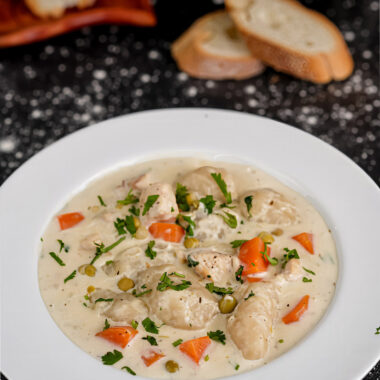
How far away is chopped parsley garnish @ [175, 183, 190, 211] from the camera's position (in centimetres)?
384

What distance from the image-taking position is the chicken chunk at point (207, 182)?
3.87 metres

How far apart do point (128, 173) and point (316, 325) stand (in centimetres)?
169

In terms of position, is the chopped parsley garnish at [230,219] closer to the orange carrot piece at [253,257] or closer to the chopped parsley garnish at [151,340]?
the orange carrot piece at [253,257]

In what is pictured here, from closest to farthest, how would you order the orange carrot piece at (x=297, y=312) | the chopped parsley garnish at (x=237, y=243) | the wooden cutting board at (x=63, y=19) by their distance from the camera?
the orange carrot piece at (x=297, y=312) → the chopped parsley garnish at (x=237, y=243) → the wooden cutting board at (x=63, y=19)

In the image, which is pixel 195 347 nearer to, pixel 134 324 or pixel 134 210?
pixel 134 324

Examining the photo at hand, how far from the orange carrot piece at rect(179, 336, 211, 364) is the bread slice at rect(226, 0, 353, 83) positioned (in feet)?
9.56

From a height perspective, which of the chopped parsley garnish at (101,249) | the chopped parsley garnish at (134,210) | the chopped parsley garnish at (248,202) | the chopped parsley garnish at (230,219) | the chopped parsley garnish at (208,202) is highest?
the chopped parsley garnish at (248,202)

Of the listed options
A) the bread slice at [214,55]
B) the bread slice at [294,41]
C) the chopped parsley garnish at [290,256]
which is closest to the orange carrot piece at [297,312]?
the chopped parsley garnish at [290,256]

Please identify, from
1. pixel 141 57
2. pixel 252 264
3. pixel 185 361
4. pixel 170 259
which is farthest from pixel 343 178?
pixel 141 57

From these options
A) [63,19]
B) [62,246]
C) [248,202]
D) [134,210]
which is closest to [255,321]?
[248,202]

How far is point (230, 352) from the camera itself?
3.09 metres

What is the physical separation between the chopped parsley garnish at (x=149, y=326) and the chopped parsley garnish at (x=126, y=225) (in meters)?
0.65

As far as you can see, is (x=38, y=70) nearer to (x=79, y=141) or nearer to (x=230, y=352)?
(x=79, y=141)

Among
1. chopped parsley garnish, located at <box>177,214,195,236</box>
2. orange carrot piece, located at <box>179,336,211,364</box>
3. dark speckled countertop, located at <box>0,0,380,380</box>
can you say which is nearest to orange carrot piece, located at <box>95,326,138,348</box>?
orange carrot piece, located at <box>179,336,211,364</box>
